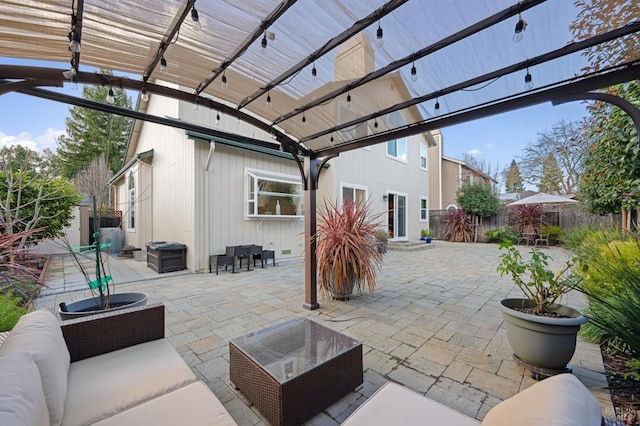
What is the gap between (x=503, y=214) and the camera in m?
13.0

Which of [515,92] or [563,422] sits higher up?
[515,92]

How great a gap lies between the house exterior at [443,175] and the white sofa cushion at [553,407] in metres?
17.0

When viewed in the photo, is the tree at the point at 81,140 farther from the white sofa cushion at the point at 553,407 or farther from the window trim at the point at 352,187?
the white sofa cushion at the point at 553,407

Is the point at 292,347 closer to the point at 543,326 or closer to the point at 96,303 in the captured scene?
the point at 543,326

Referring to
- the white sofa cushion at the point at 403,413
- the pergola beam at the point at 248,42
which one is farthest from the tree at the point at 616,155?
the pergola beam at the point at 248,42

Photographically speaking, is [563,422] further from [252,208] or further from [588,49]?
[252,208]

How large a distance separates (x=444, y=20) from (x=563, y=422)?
2173 mm

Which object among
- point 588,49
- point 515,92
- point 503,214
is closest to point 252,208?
point 515,92

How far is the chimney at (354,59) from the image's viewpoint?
6.99 feet

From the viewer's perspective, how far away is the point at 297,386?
5.37 feet

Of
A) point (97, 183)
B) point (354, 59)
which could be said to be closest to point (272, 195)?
point (97, 183)

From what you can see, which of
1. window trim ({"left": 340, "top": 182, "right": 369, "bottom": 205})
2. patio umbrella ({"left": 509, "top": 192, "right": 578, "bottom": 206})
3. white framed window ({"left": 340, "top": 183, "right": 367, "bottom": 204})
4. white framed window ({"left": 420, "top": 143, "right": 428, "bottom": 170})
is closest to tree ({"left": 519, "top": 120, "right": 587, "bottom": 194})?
patio umbrella ({"left": 509, "top": 192, "right": 578, "bottom": 206})

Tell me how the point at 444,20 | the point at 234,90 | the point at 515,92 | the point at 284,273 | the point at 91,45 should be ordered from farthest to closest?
the point at 284,273, the point at 234,90, the point at 515,92, the point at 91,45, the point at 444,20

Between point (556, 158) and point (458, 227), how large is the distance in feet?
23.6
